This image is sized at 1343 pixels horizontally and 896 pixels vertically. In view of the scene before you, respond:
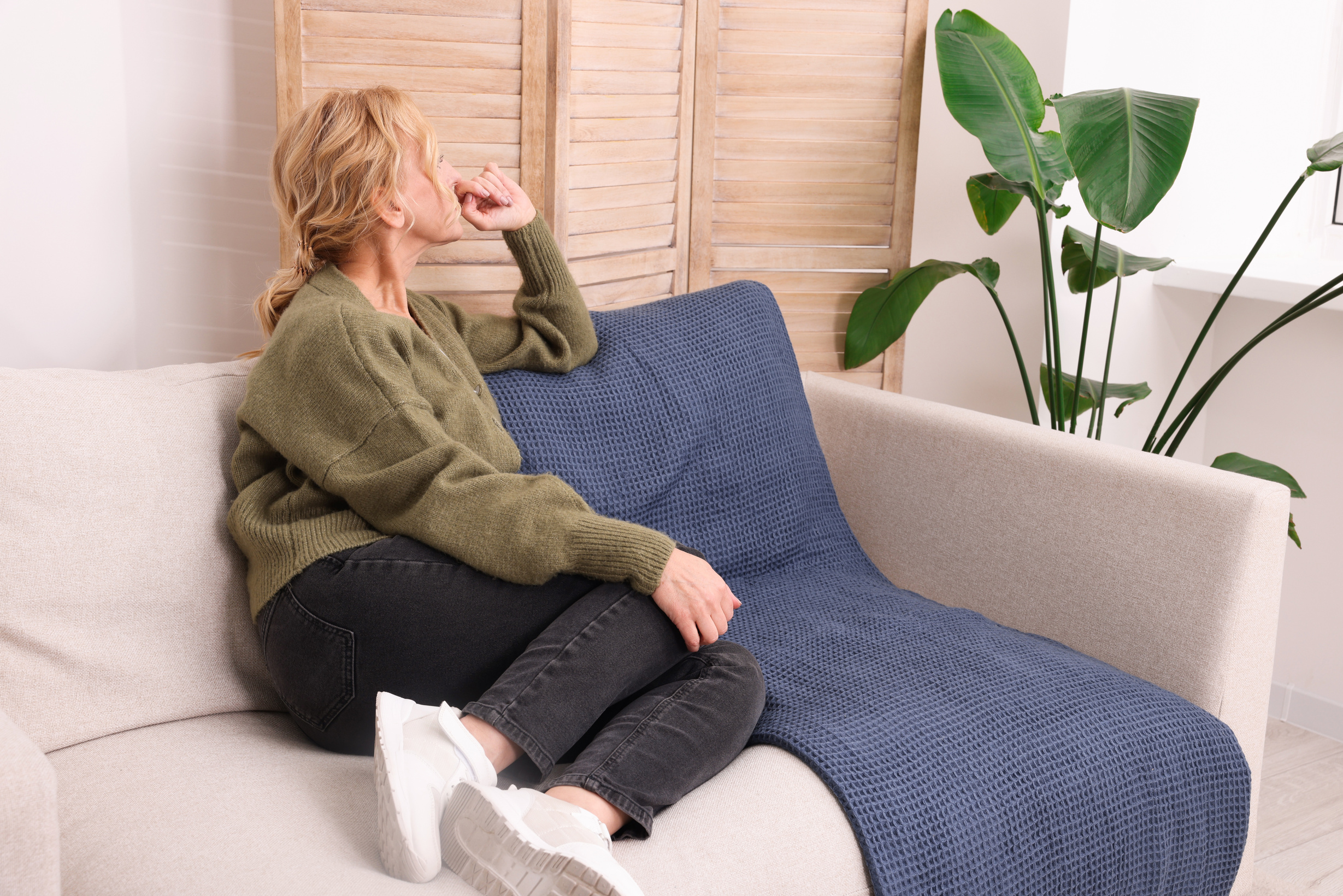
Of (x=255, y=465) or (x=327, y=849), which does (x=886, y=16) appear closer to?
(x=255, y=465)

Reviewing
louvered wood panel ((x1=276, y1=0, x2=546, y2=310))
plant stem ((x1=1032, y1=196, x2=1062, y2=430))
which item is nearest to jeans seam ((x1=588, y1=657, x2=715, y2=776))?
louvered wood panel ((x1=276, y1=0, x2=546, y2=310))

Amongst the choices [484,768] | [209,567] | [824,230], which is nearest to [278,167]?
[209,567]

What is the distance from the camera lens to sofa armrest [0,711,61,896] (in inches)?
30.5

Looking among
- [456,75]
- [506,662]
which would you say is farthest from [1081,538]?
Result: [456,75]

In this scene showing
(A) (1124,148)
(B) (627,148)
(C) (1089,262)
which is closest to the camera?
(A) (1124,148)

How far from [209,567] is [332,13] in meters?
0.86

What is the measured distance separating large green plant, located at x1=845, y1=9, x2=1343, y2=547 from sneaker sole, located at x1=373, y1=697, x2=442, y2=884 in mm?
1233

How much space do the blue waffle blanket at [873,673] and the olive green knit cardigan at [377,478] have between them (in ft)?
0.81

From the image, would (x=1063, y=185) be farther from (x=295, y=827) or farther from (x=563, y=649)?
(x=295, y=827)

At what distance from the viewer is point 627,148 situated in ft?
6.29

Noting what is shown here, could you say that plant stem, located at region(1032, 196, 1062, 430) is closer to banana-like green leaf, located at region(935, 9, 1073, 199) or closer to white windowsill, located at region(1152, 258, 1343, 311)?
banana-like green leaf, located at region(935, 9, 1073, 199)

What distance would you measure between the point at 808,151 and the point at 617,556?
1233mm

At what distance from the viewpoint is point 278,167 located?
1430 mm

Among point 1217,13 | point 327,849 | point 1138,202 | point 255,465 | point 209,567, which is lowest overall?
point 327,849
